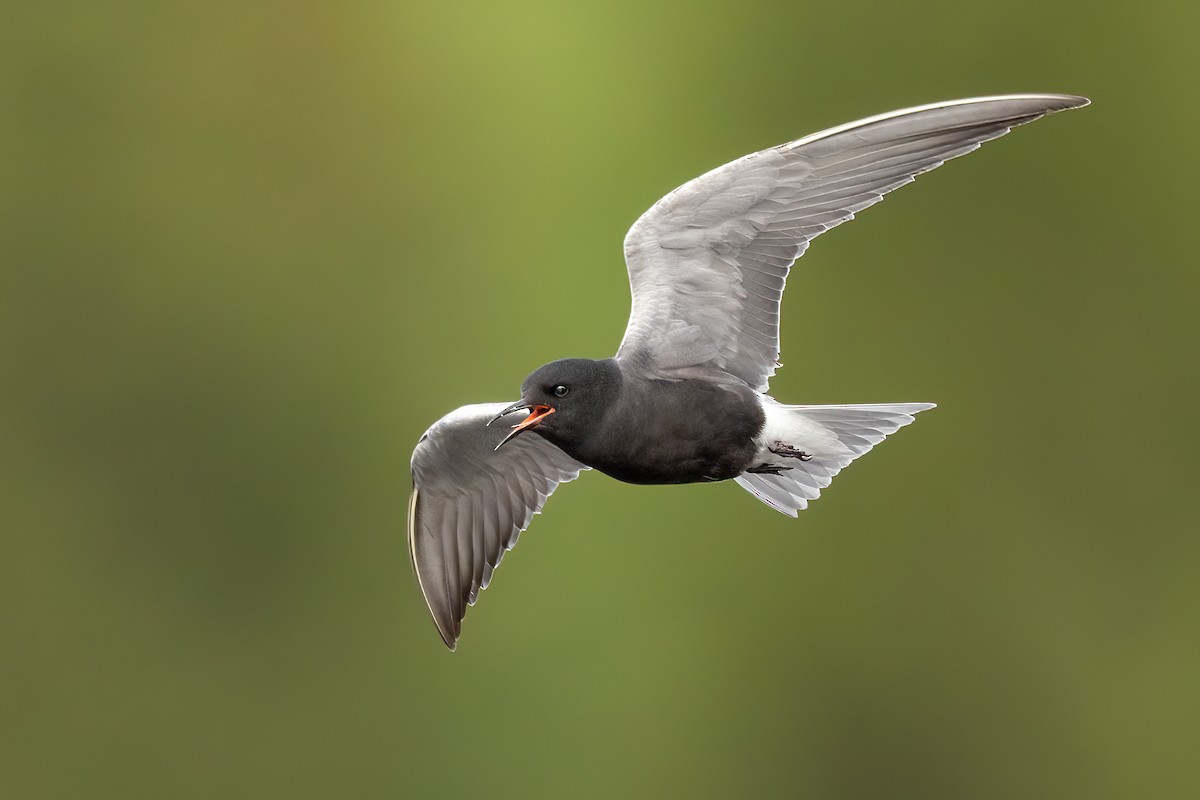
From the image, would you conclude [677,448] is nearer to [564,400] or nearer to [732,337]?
[564,400]

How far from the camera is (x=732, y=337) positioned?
577 cm

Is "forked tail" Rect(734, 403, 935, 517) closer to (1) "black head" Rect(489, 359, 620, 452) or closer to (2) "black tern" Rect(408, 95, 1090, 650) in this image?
(2) "black tern" Rect(408, 95, 1090, 650)

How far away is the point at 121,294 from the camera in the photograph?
54.8 ft

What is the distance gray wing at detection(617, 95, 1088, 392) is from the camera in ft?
18.0

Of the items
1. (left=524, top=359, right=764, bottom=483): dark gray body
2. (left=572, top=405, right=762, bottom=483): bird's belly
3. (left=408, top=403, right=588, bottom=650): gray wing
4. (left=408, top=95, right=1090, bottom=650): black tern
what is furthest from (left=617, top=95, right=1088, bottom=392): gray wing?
(left=408, top=403, right=588, bottom=650): gray wing

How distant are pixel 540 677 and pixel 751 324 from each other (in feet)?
26.5

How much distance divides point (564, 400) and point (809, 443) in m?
1.10

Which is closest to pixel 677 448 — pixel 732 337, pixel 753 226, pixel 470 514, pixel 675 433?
pixel 675 433

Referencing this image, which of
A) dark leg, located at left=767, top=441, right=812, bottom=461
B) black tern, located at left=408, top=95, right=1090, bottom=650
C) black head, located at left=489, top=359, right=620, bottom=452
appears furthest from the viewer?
dark leg, located at left=767, top=441, right=812, bottom=461

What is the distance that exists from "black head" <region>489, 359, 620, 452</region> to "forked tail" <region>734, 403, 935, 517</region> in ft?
2.47

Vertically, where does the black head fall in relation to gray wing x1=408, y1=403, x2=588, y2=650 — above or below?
above

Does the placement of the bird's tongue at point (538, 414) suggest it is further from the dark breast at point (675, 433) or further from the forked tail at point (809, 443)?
the forked tail at point (809, 443)

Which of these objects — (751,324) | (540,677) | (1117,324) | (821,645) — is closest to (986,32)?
(1117,324)

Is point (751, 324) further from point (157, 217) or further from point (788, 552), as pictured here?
point (157, 217)
